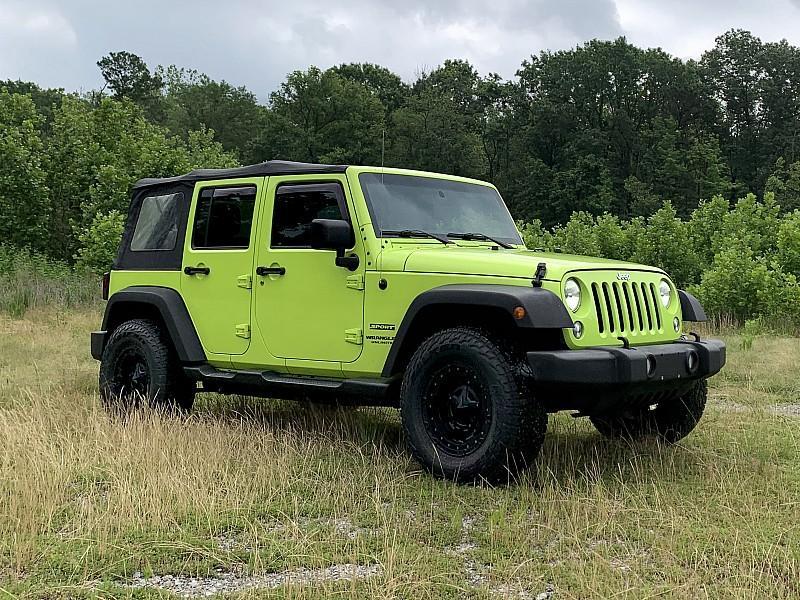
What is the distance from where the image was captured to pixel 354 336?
5598 millimetres

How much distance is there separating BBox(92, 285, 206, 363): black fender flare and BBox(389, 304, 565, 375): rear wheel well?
1855 millimetres

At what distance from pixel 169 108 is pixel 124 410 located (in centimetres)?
6398

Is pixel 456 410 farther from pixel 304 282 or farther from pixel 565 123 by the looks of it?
pixel 565 123

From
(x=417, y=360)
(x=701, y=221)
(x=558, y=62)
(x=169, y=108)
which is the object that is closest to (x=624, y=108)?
(x=558, y=62)

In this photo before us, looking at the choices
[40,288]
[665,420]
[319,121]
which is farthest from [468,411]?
[319,121]

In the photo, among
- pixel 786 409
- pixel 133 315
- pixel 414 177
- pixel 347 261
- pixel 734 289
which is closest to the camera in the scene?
pixel 347 261

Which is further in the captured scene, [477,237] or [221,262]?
[221,262]

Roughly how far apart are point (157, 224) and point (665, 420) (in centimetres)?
418

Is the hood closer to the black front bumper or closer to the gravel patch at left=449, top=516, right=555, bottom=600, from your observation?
the black front bumper

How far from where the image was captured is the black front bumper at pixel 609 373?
464 centimetres

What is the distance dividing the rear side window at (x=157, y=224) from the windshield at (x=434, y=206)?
76.1 inches

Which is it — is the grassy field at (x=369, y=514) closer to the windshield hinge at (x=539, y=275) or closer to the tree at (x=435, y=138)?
the windshield hinge at (x=539, y=275)

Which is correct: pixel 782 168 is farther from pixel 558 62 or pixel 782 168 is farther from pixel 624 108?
pixel 558 62

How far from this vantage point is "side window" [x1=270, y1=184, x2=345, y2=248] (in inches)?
232
